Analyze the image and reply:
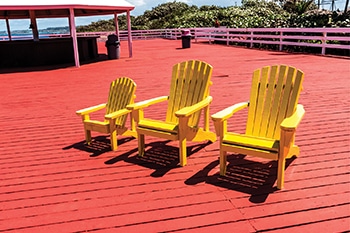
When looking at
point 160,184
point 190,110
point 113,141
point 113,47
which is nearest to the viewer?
point 160,184

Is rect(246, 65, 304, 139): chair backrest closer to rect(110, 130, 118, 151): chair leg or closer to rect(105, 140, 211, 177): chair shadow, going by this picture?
rect(105, 140, 211, 177): chair shadow

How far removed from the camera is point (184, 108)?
3486mm

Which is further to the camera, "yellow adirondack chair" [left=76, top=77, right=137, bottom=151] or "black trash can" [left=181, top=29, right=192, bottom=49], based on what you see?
"black trash can" [left=181, top=29, right=192, bottom=49]

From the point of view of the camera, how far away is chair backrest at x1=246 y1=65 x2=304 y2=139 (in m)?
3.29

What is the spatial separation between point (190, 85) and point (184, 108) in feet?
1.79

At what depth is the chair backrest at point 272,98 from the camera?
329 cm

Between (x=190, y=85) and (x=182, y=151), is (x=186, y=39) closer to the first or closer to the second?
(x=190, y=85)

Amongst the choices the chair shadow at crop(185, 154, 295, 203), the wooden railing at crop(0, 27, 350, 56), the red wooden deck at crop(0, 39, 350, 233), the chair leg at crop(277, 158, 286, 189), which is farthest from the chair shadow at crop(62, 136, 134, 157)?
the wooden railing at crop(0, 27, 350, 56)

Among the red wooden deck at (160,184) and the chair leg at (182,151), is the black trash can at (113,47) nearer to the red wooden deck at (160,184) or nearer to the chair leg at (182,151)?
the red wooden deck at (160,184)

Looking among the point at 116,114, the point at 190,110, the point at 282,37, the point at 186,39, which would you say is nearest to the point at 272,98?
the point at 190,110

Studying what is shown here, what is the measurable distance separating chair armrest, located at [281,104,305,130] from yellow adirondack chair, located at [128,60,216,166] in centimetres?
94

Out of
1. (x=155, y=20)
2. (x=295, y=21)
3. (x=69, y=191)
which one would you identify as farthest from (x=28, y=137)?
(x=155, y=20)

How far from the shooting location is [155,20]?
3372 cm

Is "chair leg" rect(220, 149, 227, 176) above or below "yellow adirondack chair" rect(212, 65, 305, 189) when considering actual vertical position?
below
